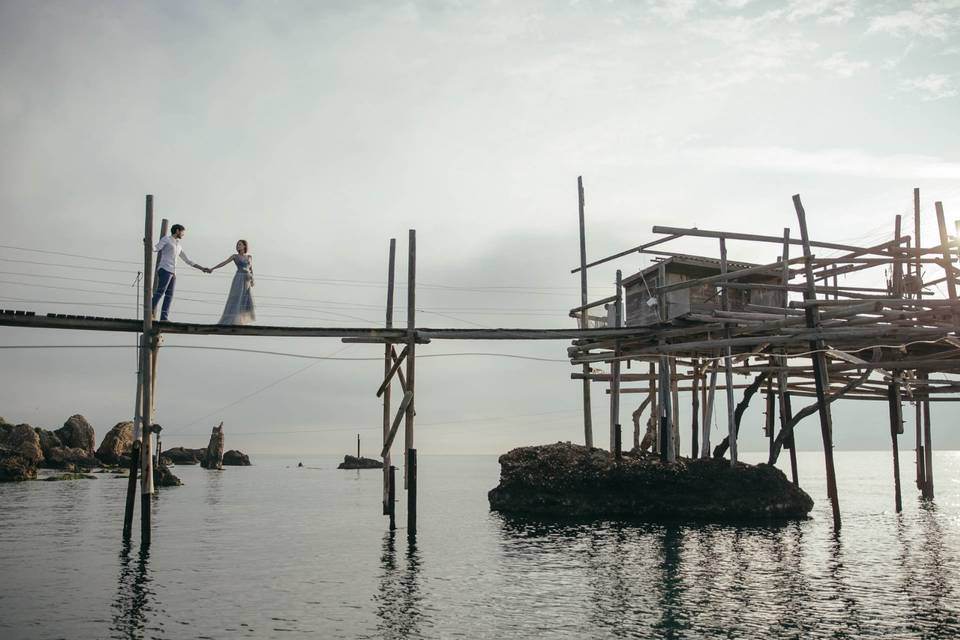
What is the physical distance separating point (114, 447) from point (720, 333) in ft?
272

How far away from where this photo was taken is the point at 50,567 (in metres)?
21.6

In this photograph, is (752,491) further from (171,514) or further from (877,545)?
(171,514)

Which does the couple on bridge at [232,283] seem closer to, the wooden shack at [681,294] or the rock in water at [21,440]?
the wooden shack at [681,294]

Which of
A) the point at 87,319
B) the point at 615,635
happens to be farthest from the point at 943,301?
the point at 87,319

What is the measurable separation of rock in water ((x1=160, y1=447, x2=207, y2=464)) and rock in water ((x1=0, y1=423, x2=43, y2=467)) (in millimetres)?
53391

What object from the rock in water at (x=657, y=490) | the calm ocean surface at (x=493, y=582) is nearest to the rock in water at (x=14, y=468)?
the calm ocean surface at (x=493, y=582)

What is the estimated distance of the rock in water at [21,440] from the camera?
73.3 meters

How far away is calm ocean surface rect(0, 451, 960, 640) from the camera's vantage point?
1439cm

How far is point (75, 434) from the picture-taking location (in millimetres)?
86750

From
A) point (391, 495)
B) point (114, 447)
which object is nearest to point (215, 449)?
point (114, 447)

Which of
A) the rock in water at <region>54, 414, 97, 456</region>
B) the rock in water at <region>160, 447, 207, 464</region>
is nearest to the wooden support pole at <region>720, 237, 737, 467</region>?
the rock in water at <region>54, 414, 97, 456</region>

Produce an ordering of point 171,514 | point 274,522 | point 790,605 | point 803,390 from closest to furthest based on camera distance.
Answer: point 790,605
point 803,390
point 274,522
point 171,514

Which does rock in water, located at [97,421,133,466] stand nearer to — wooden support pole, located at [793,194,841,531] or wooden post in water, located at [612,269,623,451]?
wooden post in water, located at [612,269,623,451]

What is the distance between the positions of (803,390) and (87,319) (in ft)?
92.8
